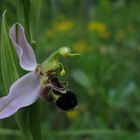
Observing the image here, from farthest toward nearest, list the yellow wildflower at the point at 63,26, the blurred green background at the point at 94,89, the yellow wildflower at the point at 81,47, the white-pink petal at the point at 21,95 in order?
the yellow wildflower at the point at 63,26 < the yellow wildflower at the point at 81,47 < the blurred green background at the point at 94,89 < the white-pink petal at the point at 21,95

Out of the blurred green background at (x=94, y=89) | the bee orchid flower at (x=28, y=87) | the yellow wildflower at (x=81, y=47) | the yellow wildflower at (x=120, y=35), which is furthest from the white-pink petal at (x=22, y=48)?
the yellow wildflower at (x=120, y=35)

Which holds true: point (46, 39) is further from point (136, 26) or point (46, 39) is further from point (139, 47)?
point (136, 26)

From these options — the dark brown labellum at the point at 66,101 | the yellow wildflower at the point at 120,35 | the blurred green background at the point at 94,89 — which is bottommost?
the yellow wildflower at the point at 120,35

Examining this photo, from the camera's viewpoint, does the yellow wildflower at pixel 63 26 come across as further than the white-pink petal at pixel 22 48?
Yes

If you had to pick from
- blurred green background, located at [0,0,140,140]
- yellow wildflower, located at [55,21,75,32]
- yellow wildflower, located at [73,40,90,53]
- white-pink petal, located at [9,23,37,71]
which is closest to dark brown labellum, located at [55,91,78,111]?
white-pink petal, located at [9,23,37,71]

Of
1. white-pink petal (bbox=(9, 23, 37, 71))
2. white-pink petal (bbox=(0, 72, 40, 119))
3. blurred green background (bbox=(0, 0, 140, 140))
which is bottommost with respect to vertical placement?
blurred green background (bbox=(0, 0, 140, 140))

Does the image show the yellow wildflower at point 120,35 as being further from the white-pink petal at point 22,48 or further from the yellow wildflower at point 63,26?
the white-pink petal at point 22,48

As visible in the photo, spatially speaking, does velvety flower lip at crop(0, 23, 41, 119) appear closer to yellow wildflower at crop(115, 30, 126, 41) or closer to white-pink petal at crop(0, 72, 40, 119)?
white-pink petal at crop(0, 72, 40, 119)

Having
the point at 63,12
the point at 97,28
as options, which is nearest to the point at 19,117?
the point at 97,28
